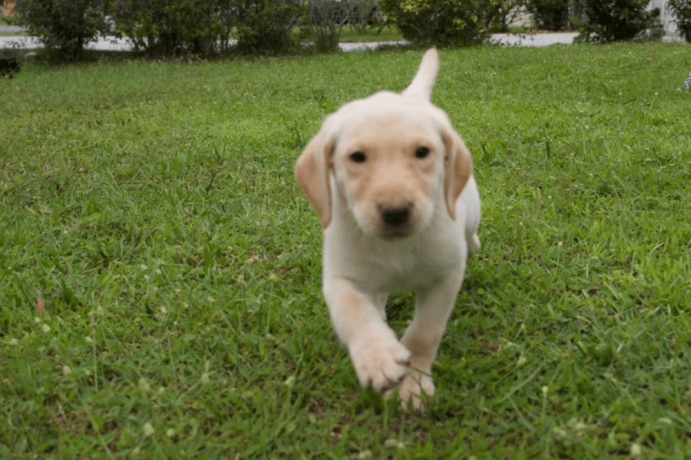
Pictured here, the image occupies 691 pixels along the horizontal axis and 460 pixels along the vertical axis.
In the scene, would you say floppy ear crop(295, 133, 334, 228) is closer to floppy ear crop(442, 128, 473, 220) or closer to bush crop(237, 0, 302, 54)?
floppy ear crop(442, 128, 473, 220)

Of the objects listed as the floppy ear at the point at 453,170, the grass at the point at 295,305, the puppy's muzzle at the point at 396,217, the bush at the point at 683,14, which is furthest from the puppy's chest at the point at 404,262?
the bush at the point at 683,14

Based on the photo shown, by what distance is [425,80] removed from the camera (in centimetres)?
347

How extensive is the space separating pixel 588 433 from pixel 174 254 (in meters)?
2.42

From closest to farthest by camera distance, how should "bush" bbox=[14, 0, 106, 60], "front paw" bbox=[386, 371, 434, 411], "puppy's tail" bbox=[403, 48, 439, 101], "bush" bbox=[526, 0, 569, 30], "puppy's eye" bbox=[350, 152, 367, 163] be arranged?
"puppy's eye" bbox=[350, 152, 367, 163] < "front paw" bbox=[386, 371, 434, 411] < "puppy's tail" bbox=[403, 48, 439, 101] < "bush" bbox=[14, 0, 106, 60] < "bush" bbox=[526, 0, 569, 30]

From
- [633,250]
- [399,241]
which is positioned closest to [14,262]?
[399,241]

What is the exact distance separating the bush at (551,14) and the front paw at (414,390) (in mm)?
21380

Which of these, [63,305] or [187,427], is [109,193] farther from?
[187,427]

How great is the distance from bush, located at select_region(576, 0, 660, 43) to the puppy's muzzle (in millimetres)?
16585

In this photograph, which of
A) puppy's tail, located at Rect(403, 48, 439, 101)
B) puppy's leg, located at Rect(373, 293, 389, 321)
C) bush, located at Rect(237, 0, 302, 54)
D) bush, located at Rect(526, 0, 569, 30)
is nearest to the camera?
puppy's leg, located at Rect(373, 293, 389, 321)

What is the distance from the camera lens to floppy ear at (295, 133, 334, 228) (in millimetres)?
2539

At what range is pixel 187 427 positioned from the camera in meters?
2.49

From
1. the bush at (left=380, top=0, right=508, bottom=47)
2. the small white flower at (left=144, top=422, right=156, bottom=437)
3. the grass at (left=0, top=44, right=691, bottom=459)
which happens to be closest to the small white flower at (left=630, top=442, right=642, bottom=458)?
the grass at (left=0, top=44, right=691, bottom=459)

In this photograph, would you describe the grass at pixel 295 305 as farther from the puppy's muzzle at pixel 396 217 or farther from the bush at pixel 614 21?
the bush at pixel 614 21

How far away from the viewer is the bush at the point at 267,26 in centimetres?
1638
